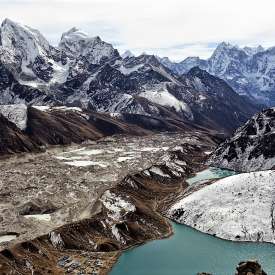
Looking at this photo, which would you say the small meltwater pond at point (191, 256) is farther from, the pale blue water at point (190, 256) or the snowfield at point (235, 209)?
→ the snowfield at point (235, 209)

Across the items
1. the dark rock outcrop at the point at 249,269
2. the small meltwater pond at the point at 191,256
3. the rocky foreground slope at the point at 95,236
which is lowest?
the small meltwater pond at the point at 191,256

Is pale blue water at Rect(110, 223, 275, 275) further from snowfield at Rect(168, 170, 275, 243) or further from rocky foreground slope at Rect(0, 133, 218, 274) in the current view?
snowfield at Rect(168, 170, 275, 243)

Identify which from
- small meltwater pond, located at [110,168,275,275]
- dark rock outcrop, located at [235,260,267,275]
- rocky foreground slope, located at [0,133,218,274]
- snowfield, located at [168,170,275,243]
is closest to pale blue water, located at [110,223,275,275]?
small meltwater pond, located at [110,168,275,275]

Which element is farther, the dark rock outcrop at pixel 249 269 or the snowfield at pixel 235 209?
the snowfield at pixel 235 209

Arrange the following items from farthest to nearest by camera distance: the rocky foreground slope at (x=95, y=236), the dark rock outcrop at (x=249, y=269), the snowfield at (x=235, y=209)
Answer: the snowfield at (x=235, y=209) → the rocky foreground slope at (x=95, y=236) → the dark rock outcrop at (x=249, y=269)

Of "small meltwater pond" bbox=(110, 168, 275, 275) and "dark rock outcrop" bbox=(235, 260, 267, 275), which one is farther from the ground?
"dark rock outcrop" bbox=(235, 260, 267, 275)

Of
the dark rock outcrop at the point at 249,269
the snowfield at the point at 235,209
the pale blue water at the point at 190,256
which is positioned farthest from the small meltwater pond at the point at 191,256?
the dark rock outcrop at the point at 249,269

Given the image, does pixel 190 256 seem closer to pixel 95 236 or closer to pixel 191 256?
pixel 191 256
